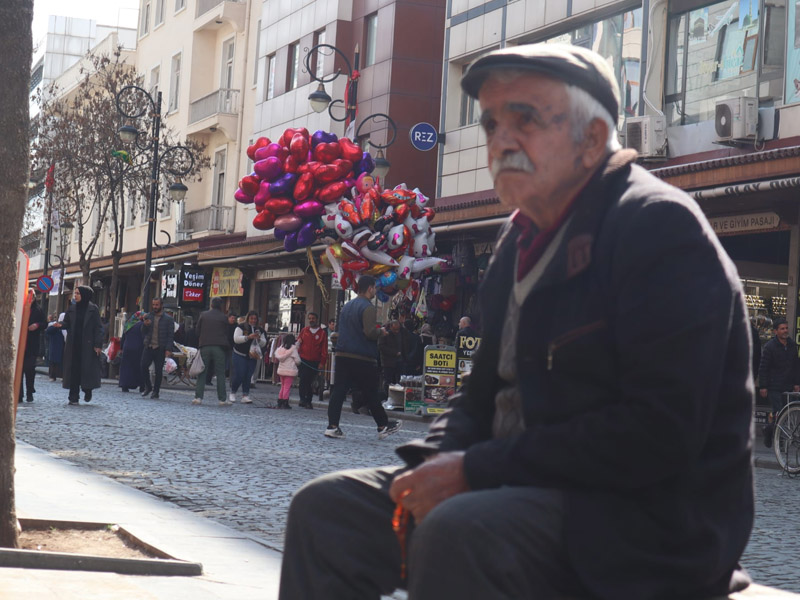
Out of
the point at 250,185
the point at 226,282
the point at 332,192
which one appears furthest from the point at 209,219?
the point at 332,192

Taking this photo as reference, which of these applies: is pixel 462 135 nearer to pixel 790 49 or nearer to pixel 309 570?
pixel 790 49

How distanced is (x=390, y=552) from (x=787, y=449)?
11984mm

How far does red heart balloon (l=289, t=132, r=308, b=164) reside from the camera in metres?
22.2

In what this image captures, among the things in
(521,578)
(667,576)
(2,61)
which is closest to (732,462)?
(667,576)

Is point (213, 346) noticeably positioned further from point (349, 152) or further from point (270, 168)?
point (349, 152)

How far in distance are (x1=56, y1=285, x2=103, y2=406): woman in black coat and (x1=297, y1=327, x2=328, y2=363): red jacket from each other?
476 cm

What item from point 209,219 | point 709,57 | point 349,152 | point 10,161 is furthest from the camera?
point 209,219

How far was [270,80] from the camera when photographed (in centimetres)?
3894

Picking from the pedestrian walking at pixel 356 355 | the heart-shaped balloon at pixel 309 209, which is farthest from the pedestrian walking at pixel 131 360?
the pedestrian walking at pixel 356 355

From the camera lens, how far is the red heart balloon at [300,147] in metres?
22.2

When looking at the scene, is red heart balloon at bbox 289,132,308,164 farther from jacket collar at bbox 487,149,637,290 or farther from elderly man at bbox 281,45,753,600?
jacket collar at bbox 487,149,637,290

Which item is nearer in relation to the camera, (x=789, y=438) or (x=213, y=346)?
(x=789, y=438)

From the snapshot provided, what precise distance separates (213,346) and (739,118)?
371 inches

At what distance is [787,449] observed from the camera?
13.9 metres
